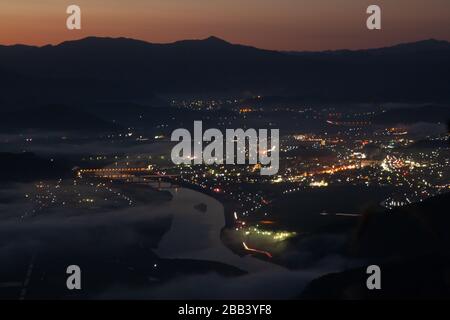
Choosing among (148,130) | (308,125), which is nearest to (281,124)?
(308,125)

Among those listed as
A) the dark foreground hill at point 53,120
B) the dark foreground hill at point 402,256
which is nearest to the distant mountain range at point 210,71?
the dark foreground hill at point 53,120

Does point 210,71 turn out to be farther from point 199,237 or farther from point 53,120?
point 199,237

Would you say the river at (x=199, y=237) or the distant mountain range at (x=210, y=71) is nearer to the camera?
the river at (x=199, y=237)

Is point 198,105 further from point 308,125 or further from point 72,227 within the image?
point 72,227

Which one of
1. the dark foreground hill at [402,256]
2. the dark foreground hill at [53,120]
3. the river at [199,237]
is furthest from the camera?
the dark foreground hill at [53,120]

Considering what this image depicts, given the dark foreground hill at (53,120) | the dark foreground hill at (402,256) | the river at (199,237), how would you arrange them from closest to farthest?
the dark foreground hill at (402,256), the river at (199,237), the dark foreground hill at (53,120)

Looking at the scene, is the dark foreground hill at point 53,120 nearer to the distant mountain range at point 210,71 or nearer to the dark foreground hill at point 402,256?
the distant mountain range at point 210,71

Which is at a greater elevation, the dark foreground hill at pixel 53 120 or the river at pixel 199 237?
the dark foreground hill at pixel 53 120

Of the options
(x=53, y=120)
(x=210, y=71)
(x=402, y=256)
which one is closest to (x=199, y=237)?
(x=402, y=256)

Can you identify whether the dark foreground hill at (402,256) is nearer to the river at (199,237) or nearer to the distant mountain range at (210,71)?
the river at (199,237)

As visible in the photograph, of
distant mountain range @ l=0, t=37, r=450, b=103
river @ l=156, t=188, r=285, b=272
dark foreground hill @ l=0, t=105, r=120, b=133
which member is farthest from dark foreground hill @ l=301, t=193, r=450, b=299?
distant mountain range @ l=0, t=37, r=450, b=103
